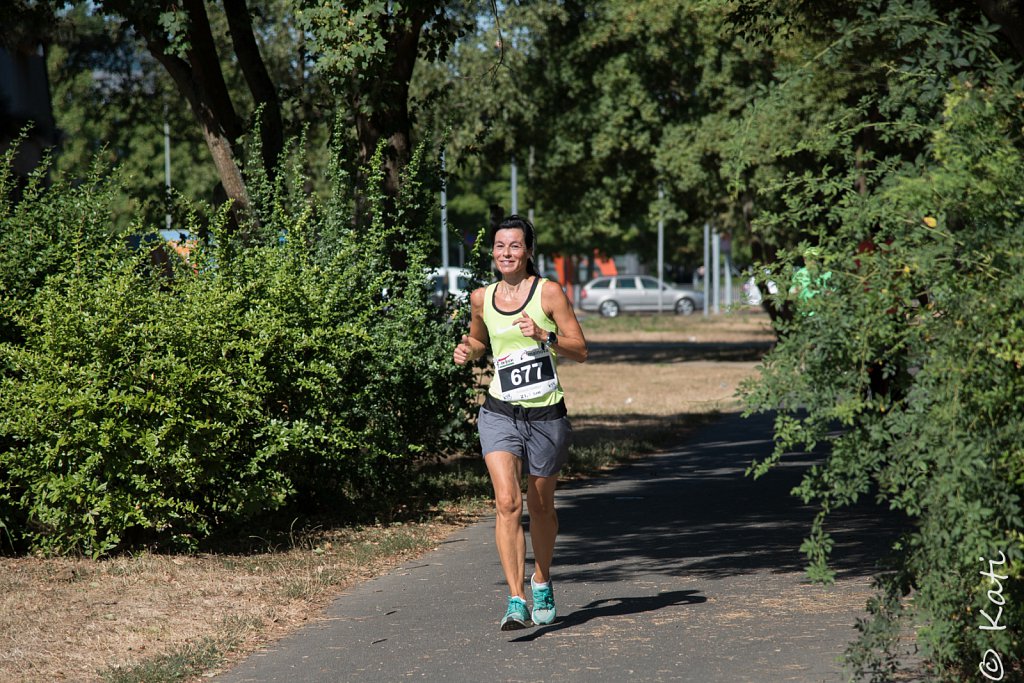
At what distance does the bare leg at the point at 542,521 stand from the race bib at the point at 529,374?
0.40m

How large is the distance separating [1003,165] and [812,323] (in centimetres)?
70

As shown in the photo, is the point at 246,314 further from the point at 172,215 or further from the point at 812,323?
the point at 812,323

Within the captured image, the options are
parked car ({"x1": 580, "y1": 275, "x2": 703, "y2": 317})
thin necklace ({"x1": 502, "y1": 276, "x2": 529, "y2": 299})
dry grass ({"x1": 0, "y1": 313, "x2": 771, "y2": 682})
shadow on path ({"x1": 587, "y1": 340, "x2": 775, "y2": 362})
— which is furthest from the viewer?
parked car ({"x1": 580, "y1": 275, "x2": 703, "y2": 317})

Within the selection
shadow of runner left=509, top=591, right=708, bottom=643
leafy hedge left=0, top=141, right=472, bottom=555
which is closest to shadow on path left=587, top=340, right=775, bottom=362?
leafy hedge left=0, top=141, right=472, bottom=555

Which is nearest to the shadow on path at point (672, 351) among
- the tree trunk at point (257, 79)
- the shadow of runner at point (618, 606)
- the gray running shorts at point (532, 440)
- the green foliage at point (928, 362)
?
the tree trunk at point (257, 79)

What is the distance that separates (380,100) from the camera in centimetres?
1182

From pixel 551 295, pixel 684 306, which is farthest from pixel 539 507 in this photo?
pixel 684 306

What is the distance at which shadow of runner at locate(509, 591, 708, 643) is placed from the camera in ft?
20.9

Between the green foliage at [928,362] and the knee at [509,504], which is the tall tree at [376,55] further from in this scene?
the green foliage at [928,362]

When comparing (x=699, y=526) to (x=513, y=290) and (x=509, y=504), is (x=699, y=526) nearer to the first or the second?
(x=509, y=504)

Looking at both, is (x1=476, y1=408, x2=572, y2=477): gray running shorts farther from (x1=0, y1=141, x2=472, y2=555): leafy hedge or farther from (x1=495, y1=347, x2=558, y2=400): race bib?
(x1=0, y1=141, x2=472, y2=555): leafy hedge

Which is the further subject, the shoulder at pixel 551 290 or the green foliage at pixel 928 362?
the shoulder at pixel 551 290

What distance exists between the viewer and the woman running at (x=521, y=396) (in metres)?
6.30

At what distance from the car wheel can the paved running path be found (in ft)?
184
